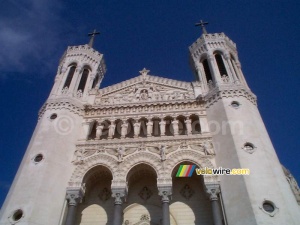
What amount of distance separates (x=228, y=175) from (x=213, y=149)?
2106 mm

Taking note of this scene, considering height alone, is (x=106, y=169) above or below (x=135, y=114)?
below

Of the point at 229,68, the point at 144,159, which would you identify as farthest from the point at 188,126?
the point at 229,68

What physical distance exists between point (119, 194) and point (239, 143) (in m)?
7.05

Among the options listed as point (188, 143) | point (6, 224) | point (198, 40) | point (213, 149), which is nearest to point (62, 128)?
point (6, 224)

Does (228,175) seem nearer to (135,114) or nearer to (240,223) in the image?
(240,223)

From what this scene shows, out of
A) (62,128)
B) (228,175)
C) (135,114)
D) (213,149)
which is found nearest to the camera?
(228,175)

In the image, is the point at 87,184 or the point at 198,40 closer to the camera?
the point at 87,184

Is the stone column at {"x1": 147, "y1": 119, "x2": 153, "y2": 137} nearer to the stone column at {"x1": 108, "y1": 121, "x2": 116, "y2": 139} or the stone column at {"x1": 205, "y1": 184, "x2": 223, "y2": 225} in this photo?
the stone column at {"x1": 108, "y1": 121, "x2": 116, "y2": 139}

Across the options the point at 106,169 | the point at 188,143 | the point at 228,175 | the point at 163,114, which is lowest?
the point at 228,175

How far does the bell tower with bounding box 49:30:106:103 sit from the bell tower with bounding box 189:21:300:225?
8364mm

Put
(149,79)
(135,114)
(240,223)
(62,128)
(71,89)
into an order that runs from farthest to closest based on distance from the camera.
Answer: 1. (149,79)
2. (71,89)
3. (135,114)
4. (62,128)
5. (240,223)

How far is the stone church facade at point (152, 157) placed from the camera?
13.7 metres

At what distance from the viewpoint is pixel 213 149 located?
16.2 metres

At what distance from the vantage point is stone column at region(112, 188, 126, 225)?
14086 mm
